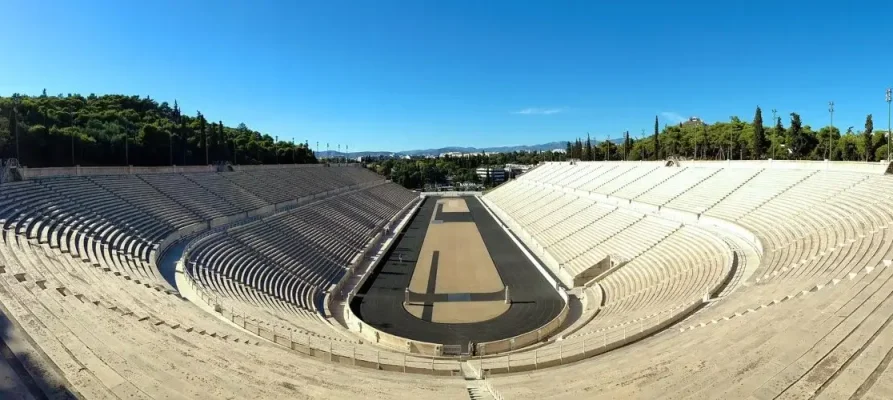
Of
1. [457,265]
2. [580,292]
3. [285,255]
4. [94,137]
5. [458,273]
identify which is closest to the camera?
[580,292]

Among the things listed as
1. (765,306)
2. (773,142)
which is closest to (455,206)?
(773,142)

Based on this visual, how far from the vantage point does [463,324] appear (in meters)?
17.9

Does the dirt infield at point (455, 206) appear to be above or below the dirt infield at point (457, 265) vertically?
above

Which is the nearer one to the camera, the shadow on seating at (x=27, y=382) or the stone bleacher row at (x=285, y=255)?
the shadow on seating at (x=27, y=382)

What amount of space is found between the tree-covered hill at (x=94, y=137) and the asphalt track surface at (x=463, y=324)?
882 inches

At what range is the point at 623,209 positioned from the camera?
103 ft

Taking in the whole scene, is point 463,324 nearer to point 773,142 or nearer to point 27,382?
point 27,382

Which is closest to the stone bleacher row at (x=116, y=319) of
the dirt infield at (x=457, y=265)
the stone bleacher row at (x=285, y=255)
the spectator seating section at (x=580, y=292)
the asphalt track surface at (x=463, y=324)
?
the spectator seating section at (x=580, y=292)

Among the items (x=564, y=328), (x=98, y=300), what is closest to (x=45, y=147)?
(x=98, y=300)

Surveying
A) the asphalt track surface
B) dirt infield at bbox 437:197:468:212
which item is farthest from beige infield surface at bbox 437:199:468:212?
the asphalt track surface

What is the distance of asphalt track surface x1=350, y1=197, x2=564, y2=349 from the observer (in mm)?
17031

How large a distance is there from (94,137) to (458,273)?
3191 cm

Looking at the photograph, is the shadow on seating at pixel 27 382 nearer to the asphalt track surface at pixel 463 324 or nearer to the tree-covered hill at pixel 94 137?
the asphalt track surface at pixel 463 324

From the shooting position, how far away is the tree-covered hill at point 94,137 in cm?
3284
